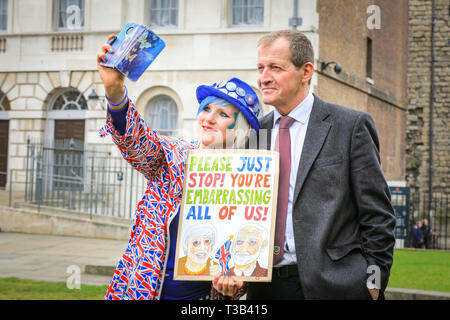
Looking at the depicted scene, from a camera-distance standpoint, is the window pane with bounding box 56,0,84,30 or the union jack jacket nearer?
the union jack jacket

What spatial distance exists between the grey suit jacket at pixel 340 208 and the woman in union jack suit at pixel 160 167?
222 mm

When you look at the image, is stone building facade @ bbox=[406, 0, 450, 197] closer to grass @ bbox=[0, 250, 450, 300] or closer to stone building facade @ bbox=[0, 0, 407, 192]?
stone building facade @ bbox=[0, 0, 407, 192]

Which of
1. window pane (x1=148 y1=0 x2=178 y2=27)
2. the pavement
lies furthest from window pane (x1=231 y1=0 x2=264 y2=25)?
the pavement

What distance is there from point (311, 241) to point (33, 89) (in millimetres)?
19322

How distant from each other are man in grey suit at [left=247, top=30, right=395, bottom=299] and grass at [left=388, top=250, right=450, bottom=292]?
250 inches

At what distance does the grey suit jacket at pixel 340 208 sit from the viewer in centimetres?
267

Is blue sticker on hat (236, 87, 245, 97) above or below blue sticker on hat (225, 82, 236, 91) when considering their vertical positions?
below

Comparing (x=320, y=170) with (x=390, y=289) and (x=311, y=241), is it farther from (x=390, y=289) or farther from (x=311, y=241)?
(x=390, y=289)

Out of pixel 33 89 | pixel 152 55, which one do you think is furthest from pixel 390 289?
pixel 33 89

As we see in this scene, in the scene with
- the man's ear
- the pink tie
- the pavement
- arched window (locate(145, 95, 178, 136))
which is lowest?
the pavement

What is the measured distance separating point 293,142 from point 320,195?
306 mm

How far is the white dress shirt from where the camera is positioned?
2.73 metres

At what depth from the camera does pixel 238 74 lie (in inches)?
733

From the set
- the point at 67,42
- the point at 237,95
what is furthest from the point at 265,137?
the point at 67,42
